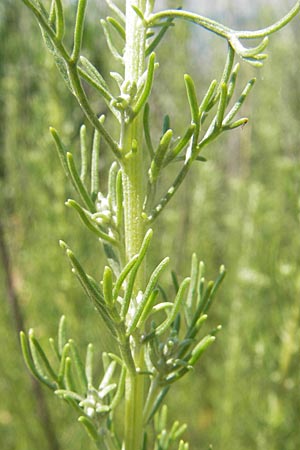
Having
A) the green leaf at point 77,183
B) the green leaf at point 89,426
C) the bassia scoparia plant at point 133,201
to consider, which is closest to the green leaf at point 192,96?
the bassia scoparia plant at point 133,201

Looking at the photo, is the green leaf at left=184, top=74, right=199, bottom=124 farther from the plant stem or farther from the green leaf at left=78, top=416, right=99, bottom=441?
the green leaf at left=78, top=416, right=99, bottom=441

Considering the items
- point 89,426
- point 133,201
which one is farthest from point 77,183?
point 89,426

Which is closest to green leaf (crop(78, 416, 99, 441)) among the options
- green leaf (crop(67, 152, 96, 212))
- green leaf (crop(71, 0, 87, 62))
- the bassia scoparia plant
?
the bassia scoparia plant

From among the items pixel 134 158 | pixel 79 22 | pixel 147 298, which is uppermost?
pixel 79 22

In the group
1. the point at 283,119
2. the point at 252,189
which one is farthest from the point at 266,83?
the point at 252,189

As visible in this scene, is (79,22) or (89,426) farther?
(89,426)

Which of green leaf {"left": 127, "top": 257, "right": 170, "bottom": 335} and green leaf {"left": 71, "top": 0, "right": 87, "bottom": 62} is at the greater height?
green leaf {"left": 71, "top": 0, "right": 87, "bottom": 62}

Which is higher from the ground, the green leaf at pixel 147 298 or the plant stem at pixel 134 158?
the plant stem at pixel 134 158

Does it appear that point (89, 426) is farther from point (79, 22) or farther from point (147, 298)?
point (79, 22)

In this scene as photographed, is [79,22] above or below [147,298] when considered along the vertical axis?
above

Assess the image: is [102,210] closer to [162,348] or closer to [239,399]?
[162,348]

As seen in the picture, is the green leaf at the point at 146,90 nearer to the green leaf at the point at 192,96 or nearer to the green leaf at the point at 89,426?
the green leaf at the point at 192,96
